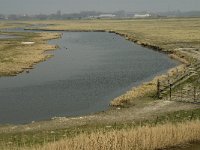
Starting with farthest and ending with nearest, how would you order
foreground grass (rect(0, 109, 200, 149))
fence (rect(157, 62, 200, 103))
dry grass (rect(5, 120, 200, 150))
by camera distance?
1. fence (rect(157, 62, 200, 103))
2. foreground grass (rect(0, 109, 200, 149))
3. dry grass (rect(5, 120, 200, 150))

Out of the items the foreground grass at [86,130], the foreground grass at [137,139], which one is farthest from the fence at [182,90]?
the foreground grass at [137,139]

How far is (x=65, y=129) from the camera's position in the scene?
27.3 m

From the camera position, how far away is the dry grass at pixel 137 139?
19.2m

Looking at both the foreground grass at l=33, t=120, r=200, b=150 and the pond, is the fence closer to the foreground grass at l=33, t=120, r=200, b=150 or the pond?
the pond

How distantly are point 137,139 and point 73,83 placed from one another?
32.3 meters

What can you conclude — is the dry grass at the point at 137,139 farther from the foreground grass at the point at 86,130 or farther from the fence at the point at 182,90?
the fence at the point at 182,90

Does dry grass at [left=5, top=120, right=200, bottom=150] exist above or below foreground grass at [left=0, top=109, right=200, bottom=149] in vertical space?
above

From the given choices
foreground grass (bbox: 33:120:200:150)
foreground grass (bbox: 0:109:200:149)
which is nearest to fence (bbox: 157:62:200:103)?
foreground grass (bbox: 0:109:200:149)

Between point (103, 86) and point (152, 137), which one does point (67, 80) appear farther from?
point (152, 137)

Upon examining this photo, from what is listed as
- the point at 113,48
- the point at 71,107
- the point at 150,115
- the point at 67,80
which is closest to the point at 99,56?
the point at 113,48

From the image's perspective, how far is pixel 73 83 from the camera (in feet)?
171

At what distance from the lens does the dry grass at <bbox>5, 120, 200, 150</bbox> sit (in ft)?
63.0

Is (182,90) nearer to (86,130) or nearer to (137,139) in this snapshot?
(86,130)

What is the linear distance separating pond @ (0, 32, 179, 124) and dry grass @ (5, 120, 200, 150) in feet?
48.1
